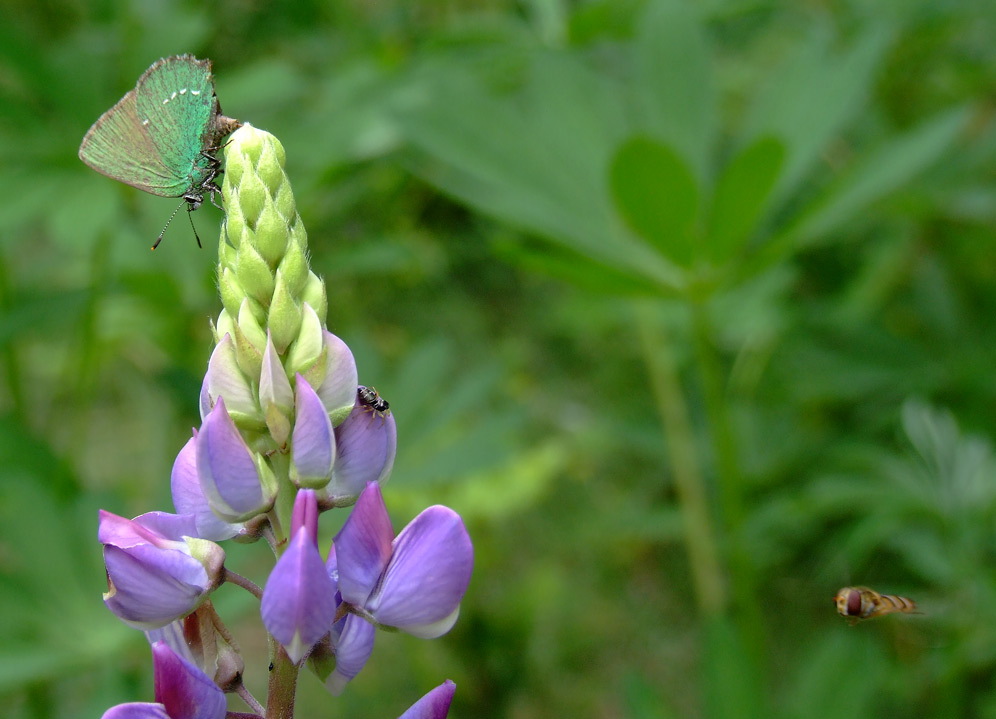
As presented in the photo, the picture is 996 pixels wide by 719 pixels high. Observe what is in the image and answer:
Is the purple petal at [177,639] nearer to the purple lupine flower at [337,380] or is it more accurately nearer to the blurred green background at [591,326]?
the purple lupine flower at [337,380]

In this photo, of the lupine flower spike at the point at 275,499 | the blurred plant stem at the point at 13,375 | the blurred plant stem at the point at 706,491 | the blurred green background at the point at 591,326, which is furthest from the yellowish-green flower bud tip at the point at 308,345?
the blurred plant stem at the point at 13,375

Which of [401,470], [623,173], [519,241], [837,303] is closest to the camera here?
[623,173]

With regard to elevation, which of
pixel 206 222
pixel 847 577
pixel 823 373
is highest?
pixel 206 222

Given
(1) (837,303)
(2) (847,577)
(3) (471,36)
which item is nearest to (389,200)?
(3) (471,36)

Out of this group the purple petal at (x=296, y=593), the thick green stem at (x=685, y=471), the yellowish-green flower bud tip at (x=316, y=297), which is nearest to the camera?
the purple petal at (x=296, y=593)

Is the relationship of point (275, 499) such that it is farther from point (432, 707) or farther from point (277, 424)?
point (432, 707)

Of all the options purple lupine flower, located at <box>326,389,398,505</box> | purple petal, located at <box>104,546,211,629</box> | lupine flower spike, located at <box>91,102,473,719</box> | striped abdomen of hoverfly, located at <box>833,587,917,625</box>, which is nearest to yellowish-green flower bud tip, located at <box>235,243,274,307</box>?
lupine flower spike, located at <box>91,102,473,719</box>

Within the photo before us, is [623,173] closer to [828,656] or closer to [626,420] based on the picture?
[828,656]

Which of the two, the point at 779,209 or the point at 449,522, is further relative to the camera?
the point at 779,209
